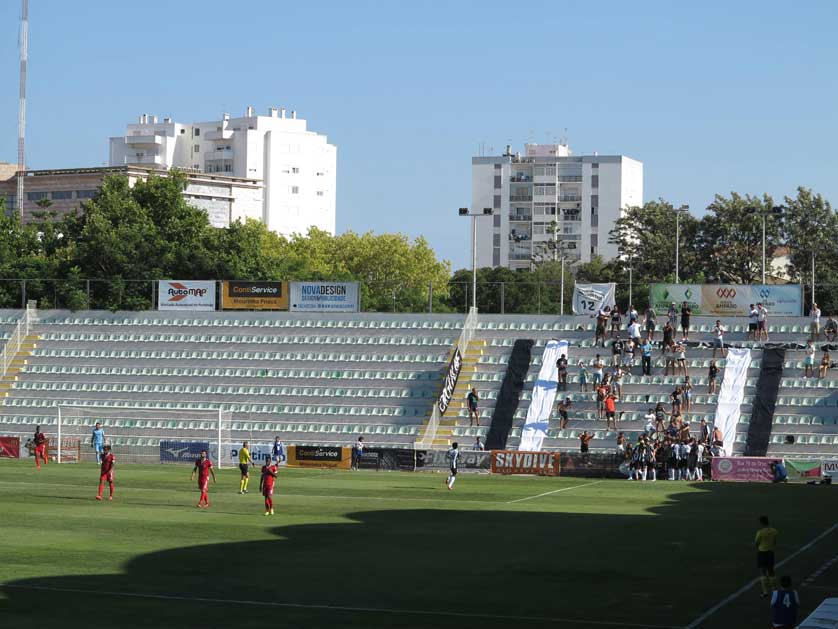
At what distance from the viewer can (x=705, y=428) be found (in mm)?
53094

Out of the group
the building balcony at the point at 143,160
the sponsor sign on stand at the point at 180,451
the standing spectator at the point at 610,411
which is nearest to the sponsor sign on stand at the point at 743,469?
the standing spectator at the point at 610,411

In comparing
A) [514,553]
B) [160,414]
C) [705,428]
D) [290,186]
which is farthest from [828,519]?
[290,186]

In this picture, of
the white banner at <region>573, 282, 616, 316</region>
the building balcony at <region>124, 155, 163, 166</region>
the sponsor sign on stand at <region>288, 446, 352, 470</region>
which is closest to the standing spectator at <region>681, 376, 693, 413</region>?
the white banner at <region>573, 282, 616, 316</region>

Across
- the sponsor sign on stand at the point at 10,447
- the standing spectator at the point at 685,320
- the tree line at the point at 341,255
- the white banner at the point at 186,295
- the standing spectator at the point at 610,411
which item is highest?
the tree line at the point at 341,255

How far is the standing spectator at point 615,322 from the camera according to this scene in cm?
6266

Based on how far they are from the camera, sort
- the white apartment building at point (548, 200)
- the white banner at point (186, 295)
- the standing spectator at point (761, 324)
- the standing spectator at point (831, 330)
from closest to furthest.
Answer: the standing spectator at point (831, 330) < the standing spectator at point (761, 324) < the white banner at point (186, 295) < the white apartment building at point (548, 200)

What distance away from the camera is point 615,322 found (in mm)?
62812

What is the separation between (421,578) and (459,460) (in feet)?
94.3

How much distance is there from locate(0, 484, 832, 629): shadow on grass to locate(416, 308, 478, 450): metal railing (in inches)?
867

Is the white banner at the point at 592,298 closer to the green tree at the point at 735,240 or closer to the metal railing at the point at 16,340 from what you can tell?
the metal railing at the point at 16,340

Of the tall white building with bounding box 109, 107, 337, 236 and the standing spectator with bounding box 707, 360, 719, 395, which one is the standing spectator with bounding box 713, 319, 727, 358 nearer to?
the standing spectator with bounding box 707, 360, 719, 395

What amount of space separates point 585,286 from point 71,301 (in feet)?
96.9

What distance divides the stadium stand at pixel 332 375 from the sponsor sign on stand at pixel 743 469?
153 inches

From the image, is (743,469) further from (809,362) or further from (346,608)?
(346,608)
